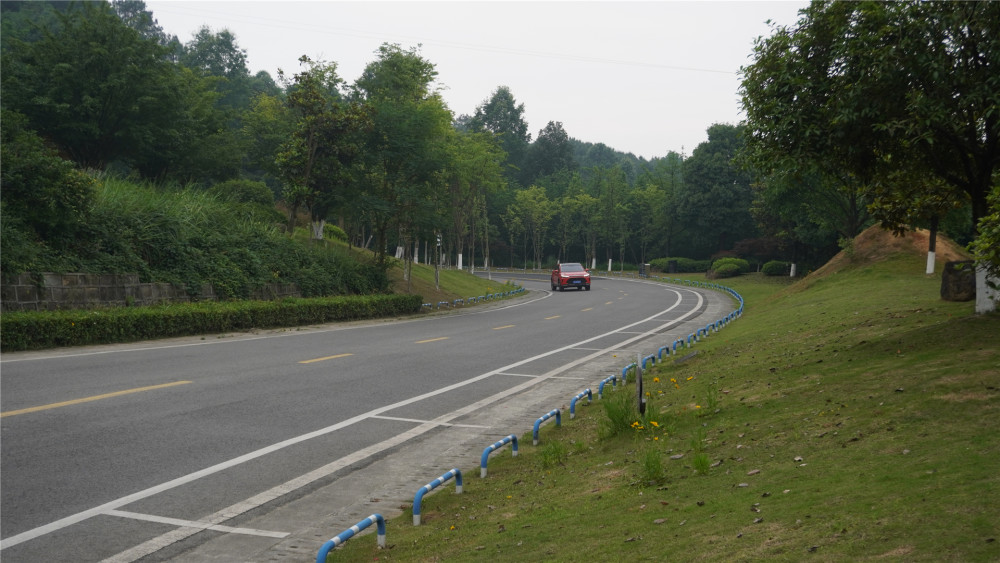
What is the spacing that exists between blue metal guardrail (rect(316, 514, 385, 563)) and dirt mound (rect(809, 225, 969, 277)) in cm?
3380

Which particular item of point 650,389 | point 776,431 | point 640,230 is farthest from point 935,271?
point 640,230

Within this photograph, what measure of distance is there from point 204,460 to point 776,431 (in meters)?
6.17

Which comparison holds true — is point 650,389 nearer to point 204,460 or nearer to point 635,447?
point 635,447

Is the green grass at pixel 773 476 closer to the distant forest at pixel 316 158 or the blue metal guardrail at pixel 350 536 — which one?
the blue metal guardrail at pixel 350 536

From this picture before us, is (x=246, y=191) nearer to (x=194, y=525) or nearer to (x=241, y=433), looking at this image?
(x=241, y=433)

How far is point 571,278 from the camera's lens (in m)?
56.2

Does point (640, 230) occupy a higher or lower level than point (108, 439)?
higher

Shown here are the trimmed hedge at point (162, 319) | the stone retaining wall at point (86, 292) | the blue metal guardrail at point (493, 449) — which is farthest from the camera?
the stone retaining wall at point (86, 292)

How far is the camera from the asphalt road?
20.7 feet

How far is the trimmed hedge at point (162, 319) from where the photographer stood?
16781 millimetres

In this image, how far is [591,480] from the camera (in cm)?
746

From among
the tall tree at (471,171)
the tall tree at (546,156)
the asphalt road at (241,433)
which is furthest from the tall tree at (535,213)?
the asphalt road at (241,433)

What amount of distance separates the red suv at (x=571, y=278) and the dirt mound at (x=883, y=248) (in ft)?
69.1

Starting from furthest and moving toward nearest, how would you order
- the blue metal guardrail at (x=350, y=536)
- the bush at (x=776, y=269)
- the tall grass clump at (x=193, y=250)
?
the bush at (x=776, y=269) → the tall grass clump at (x=193, y=250) → the blue metal guardrail at (x=350, y=536)
